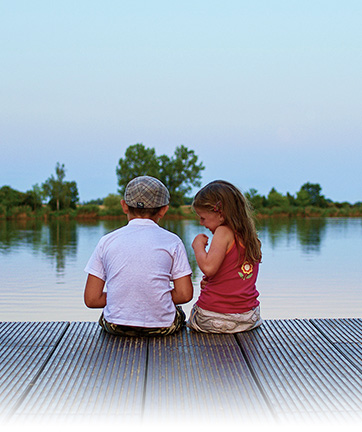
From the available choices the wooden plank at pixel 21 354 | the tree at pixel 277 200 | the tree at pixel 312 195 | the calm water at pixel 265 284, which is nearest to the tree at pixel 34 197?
the tree at pixel 277 200

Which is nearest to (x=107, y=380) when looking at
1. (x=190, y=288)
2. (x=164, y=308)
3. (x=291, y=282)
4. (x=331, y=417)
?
(x=164, y=308)

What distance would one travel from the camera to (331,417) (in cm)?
162

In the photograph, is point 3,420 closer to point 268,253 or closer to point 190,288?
point 190,288

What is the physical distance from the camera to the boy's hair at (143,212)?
2439mm

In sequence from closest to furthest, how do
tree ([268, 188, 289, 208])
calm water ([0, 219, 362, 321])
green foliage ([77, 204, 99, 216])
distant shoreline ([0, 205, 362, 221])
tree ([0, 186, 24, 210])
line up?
calm water ([0, 219, 362, 321]), distant shoreline ([0, 205, 362, 221]), tree ([0, 186, 24, 210]), green foliage ([77, 204, 99, 216]), tree ([268, 188, 289, 208])

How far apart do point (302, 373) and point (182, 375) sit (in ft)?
1.73

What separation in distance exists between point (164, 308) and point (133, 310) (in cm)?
16

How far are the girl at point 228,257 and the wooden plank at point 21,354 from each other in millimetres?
811

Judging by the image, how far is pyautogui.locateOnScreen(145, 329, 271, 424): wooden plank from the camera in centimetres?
166

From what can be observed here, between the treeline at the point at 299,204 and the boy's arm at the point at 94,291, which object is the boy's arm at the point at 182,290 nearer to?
the boy's arm at the point at 94,291

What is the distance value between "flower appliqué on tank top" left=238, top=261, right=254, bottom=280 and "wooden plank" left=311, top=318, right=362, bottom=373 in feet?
1.84

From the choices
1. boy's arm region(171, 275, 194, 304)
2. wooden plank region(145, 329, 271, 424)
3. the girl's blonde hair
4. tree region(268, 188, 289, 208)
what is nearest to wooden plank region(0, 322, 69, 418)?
wooden plank region(145, 329, 271, 424)

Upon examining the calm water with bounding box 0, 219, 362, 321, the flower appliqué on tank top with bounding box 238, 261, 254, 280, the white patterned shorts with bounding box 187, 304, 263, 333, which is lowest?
the calm water with bounding box 0, 219, 362, 321

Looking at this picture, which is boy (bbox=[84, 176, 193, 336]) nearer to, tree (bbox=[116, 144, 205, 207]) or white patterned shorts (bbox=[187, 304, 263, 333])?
white patterned shorts (bbox=[187, 304, 263, 333])
